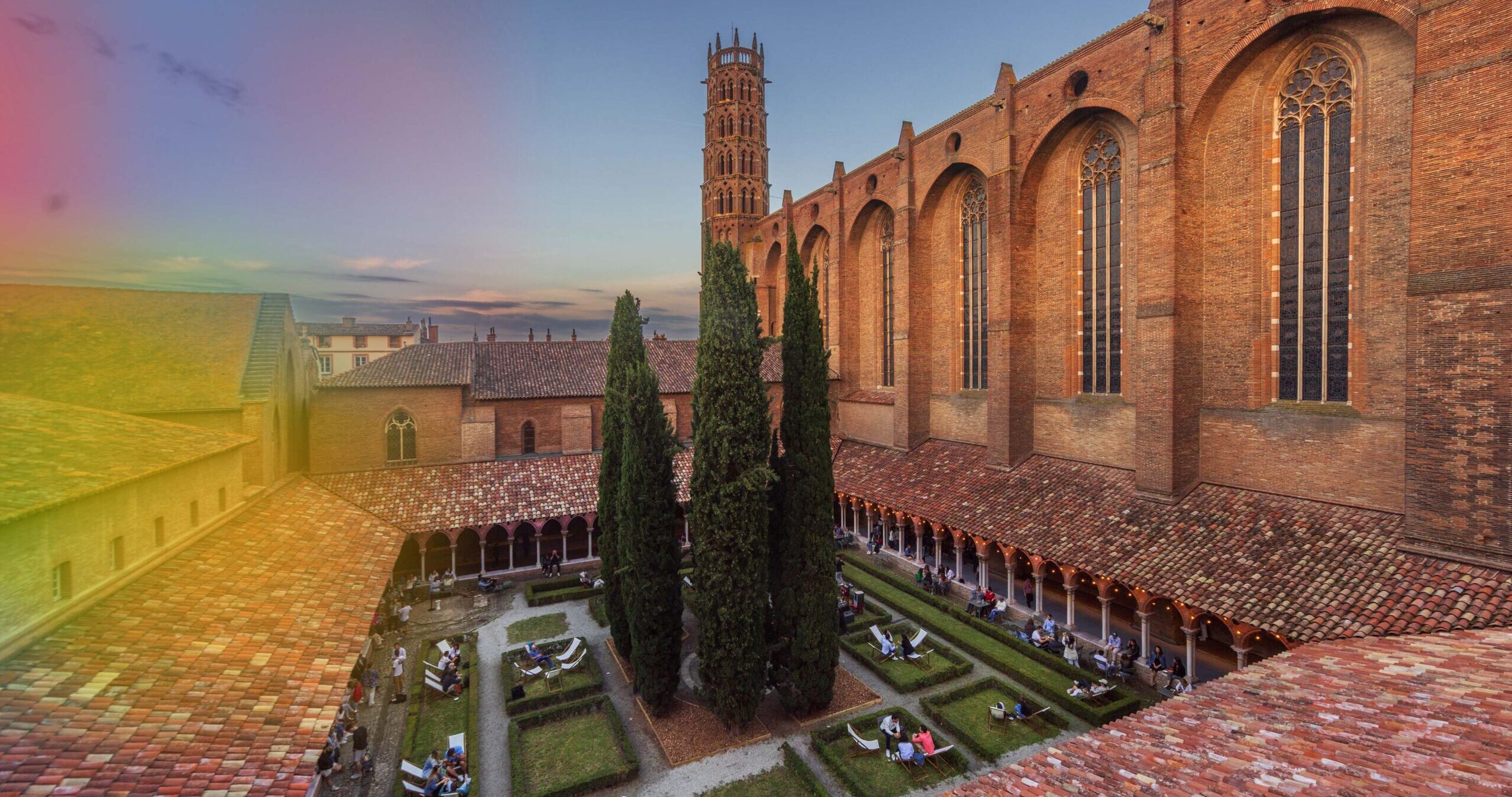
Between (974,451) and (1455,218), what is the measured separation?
47.9 ft

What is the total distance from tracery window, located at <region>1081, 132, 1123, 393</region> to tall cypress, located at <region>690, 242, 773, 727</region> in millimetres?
13455

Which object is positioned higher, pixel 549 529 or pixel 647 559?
pixel 647 559

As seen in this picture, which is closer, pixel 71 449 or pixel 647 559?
pixel 71 449

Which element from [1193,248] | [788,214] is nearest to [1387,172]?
[1193,248]

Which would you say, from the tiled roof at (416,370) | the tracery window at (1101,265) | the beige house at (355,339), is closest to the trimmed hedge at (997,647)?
the tracery window at (1101,265)

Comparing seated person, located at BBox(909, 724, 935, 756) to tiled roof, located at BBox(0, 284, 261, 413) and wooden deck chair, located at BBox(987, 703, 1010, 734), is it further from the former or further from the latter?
tiled roof, located at BBox(0, 284, 261, 413)

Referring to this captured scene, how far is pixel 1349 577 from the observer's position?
12.6 metres

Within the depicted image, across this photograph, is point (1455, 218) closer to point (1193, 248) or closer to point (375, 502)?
point (1193, 248)

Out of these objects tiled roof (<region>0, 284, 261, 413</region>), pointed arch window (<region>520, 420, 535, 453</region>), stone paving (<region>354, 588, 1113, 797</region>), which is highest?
tiled roof (<region>0, 284, 261, 413</region>)

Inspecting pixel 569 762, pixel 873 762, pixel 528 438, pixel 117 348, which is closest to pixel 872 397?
pixel 528 438

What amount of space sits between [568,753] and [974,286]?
71.5 ft

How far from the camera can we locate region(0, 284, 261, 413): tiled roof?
4.61 m

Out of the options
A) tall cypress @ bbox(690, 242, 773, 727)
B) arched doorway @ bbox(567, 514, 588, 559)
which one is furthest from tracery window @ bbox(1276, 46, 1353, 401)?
arched doorway @ bbox(567, 514, 588, 559)

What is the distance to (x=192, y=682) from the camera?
8.21m
